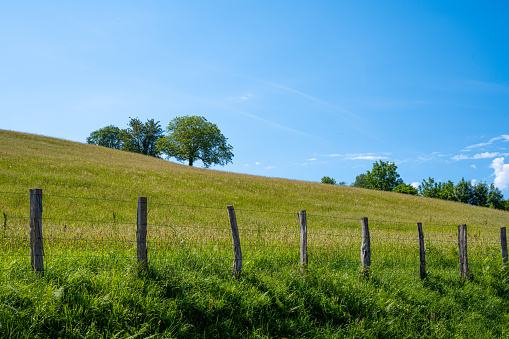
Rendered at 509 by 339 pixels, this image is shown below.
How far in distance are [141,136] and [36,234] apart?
83.3 meters

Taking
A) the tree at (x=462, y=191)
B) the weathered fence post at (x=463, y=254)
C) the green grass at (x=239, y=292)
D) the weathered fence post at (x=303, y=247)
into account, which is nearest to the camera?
the green grass at (x=239, y=292)

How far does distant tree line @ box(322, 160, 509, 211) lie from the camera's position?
68375mm

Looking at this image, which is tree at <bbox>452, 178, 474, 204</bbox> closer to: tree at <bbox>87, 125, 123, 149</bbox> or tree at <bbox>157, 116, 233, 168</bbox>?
tree at <bbox>157, 116, 233, 168</bbox>

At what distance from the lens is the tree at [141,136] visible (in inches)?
3307

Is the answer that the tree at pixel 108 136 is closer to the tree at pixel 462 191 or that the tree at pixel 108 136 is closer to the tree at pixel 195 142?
the tree at pixel 195 142

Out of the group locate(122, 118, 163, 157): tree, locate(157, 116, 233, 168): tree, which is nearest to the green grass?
locate(157, 116, 233, 168): tree

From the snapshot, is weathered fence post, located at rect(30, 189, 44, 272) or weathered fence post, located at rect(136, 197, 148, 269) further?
weathered fence post, located at rect(136, 197, 148, 269)

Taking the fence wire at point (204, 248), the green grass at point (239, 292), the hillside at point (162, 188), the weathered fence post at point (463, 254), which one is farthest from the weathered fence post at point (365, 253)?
the hillside at point (162, 188)

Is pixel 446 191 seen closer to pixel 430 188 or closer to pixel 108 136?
pixel 430 188

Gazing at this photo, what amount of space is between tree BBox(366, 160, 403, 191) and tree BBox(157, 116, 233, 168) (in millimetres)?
38930

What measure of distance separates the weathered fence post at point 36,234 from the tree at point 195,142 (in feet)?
211

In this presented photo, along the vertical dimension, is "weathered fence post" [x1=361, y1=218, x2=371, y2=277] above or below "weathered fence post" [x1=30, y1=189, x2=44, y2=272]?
below

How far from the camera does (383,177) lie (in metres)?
87.1

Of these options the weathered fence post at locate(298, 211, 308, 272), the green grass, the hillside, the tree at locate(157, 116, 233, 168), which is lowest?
the green grass
